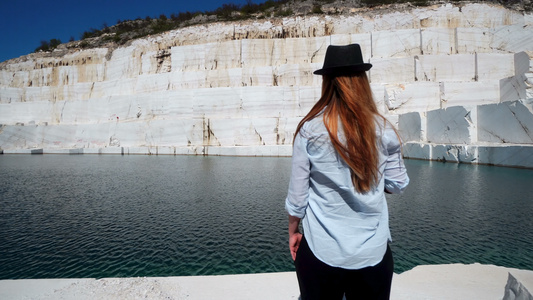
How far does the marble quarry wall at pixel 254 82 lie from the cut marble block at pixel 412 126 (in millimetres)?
70

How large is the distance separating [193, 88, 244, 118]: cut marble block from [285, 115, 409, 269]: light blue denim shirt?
806 inches

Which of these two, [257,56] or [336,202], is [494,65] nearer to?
[257,56]

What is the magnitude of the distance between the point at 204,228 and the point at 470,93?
1973 centimetres

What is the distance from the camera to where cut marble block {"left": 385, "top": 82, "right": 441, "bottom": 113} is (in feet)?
63.3

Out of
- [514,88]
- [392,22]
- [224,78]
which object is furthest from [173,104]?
[514,88]

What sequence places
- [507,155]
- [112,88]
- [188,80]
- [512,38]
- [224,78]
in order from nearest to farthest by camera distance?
1. [507,155]
2. [512,38]
3. [224,78]
4. [188,80]
5. [112,88]

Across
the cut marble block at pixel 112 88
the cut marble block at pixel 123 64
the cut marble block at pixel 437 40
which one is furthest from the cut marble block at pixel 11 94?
the cut marble block at pixel 437 40

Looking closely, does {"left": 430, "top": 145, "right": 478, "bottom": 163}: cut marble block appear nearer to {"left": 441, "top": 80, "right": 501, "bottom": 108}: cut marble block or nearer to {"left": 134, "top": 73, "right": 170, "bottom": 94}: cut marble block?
{"left": 441, "top": 80, "right": 501, "bottom": 108}: cut marble block

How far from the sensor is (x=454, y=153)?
1370 centimetres

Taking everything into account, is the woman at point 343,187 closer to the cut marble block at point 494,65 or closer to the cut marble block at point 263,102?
the cut marble block at point 263,102

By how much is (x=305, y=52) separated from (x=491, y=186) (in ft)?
57.9

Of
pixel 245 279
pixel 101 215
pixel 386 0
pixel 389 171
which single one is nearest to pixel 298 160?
pixel 389 171

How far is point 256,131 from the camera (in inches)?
795

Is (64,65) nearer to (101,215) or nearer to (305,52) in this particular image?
(305,52)
